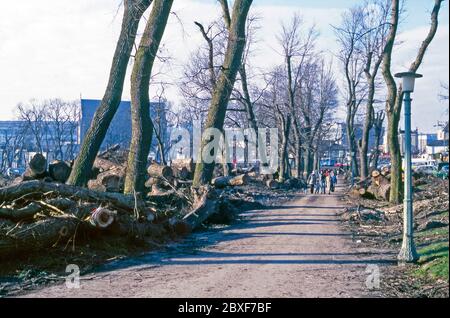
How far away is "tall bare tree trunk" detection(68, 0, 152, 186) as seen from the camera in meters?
17.2

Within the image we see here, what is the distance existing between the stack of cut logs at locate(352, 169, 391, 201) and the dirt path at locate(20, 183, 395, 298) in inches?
527

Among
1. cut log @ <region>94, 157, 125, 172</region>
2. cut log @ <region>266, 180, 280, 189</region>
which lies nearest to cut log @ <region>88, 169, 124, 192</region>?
cut log @ <region>94, 157, 125, 172</region>

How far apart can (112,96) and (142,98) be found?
104 cm

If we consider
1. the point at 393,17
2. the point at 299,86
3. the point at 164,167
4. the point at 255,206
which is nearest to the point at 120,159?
the point at 164,167

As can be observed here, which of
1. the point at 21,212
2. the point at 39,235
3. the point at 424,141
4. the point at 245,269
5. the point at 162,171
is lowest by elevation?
the point at 245,269

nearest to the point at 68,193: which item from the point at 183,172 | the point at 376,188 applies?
the point at 183,172

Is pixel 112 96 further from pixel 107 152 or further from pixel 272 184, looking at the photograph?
pixel 272 184

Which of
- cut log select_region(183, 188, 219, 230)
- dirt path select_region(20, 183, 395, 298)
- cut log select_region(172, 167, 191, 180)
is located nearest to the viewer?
dirt path select_region(20, 183, 395, 298)

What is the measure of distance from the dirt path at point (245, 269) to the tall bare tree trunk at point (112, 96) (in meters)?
4.19

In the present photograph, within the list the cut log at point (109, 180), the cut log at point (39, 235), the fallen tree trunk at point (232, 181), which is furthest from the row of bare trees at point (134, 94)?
the fallen tree trunk at point (232, 181)

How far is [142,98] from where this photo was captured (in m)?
17.0

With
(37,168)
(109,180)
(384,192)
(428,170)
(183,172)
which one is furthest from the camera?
(428,170)

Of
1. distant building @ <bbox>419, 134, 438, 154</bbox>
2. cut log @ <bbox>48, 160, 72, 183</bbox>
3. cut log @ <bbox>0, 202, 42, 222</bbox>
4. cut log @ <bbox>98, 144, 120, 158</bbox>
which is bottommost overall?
cut log @ <bbox>0, 202, 42, 222</bbox>

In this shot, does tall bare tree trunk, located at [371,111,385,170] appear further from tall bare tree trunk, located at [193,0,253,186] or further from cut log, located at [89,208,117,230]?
cut log, located at [89,208,117,230]
